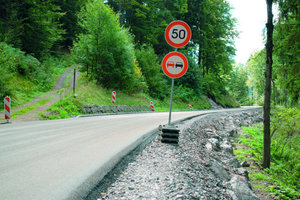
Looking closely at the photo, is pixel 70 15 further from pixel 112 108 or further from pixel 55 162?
pixel 55 162

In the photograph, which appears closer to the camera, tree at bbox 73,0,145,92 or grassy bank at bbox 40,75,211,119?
grassy bank at bbox 40,75,211,119

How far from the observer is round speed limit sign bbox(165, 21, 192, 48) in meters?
5.63

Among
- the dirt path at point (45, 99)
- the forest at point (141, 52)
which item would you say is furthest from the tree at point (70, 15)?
the dirt path at point (45, 99)

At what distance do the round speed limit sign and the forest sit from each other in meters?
5.44

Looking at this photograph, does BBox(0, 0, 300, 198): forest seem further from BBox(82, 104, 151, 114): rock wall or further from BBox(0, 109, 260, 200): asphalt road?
BBox(0, 109, 260, 200): asphalt road

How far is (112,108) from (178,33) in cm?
1182

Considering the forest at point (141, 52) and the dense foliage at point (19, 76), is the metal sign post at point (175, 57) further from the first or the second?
the dense foliage at point (19, 76)

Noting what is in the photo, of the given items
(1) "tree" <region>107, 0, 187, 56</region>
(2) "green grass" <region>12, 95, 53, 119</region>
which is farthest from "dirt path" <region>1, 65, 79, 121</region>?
(1) "tree" <region>107, 0, 187, 56</region>

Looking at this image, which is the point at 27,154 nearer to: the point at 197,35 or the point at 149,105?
the point at 149,105

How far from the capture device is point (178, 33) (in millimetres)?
5660

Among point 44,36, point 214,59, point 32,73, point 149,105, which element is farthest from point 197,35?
point 32,73

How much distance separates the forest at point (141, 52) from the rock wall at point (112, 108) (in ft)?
2.57

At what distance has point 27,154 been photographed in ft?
14.5

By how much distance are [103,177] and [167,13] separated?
30116mm
